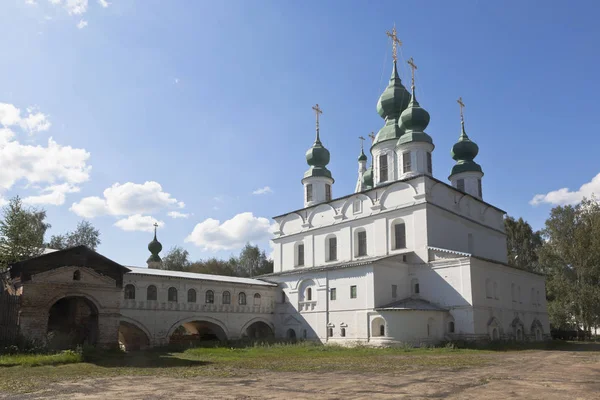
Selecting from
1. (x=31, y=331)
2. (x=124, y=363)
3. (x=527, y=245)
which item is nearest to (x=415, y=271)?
(x=124, y=363)

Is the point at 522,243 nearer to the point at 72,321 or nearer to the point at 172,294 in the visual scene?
the point at 172,294

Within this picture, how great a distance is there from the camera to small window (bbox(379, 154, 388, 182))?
3145 centimetres

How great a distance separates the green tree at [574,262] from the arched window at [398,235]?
39.4 feet

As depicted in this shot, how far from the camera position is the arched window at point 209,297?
28.1m

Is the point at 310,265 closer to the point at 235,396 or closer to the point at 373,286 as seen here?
the point at 373,286

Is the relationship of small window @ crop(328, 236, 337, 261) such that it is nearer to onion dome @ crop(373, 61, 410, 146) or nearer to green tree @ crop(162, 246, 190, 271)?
onion dome @ crop(373, 61, 410, 146)

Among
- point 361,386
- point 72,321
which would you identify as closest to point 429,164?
point 72,321

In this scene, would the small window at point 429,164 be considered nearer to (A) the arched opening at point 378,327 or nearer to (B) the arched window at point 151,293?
(A) the arched opening at point 378,327

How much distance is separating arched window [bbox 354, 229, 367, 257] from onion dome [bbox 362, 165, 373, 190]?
7904 mm

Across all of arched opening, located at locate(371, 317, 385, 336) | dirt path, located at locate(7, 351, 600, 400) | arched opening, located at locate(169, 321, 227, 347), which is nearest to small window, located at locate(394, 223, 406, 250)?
arched opening, located at locate(371, 317, 385, 336)

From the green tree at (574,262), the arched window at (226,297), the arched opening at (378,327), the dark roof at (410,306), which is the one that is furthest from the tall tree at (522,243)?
the arched window at (226,297)

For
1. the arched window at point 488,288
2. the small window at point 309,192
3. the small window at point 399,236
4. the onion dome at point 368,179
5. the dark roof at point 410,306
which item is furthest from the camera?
the onion dome at point 368,179

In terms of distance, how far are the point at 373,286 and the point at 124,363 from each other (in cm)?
1272

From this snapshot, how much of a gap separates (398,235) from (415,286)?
3050mm
